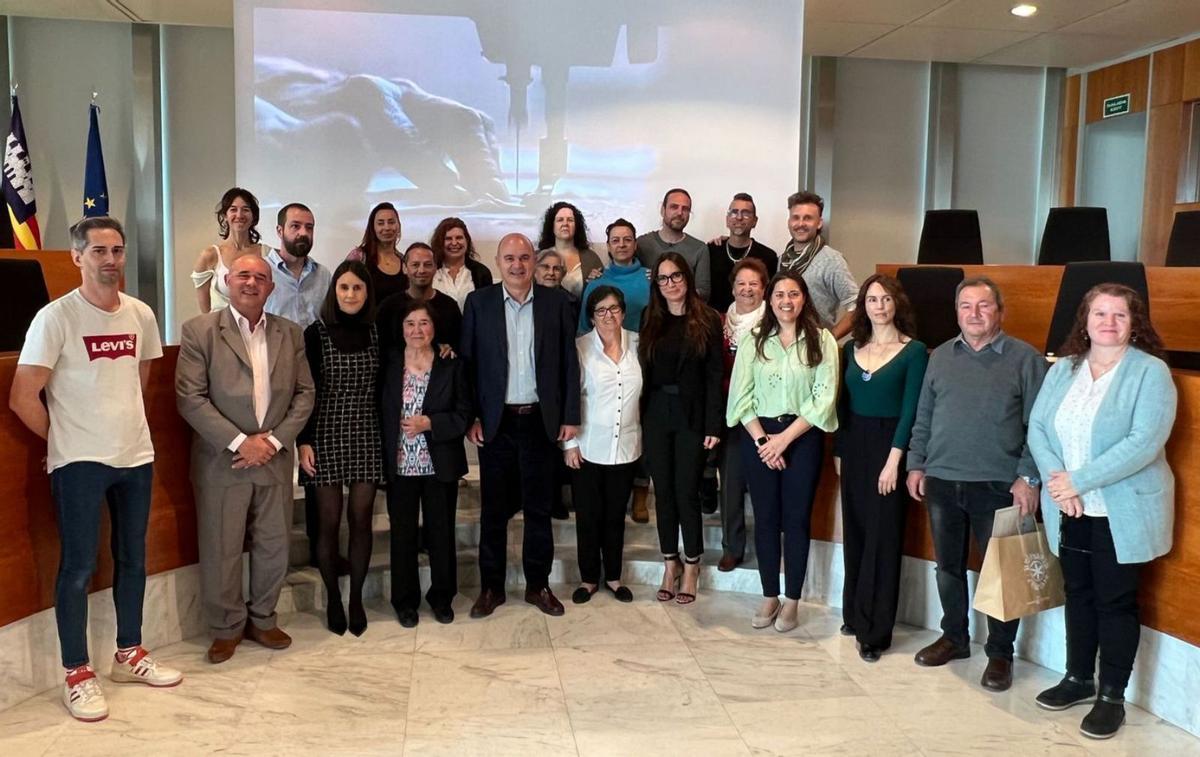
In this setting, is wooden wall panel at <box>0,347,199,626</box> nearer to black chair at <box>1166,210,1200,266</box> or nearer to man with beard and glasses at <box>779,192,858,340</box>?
man with beard and glasses at <box>779,192,858,340</box>

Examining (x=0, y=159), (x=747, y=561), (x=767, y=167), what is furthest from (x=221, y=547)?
(x=0, y=159)

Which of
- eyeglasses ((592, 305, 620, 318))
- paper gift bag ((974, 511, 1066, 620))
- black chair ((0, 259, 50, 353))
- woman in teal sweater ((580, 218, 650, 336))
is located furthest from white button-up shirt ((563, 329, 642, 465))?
black chair ((0, 259, 50, 353))

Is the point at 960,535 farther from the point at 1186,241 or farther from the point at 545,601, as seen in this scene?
the point at 1186,241

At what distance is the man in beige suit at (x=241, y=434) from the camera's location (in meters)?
3.52

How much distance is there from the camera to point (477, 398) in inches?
160

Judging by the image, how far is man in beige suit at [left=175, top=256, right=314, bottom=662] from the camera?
11.5 feet

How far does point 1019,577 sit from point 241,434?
2.94 m

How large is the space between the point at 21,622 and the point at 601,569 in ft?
7.84

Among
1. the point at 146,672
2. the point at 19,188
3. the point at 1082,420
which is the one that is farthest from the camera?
the point at 19,188

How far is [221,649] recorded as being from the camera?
3.64 metres

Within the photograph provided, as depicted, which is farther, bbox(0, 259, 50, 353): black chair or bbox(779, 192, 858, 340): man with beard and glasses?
bbox(779, 192, 858, 340): man with beard and glasses

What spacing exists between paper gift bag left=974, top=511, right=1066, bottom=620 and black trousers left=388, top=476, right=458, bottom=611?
7.18ft

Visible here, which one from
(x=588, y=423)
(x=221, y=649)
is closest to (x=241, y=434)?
(x=221, y=649)

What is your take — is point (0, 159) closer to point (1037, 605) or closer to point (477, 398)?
point (477, 398)
